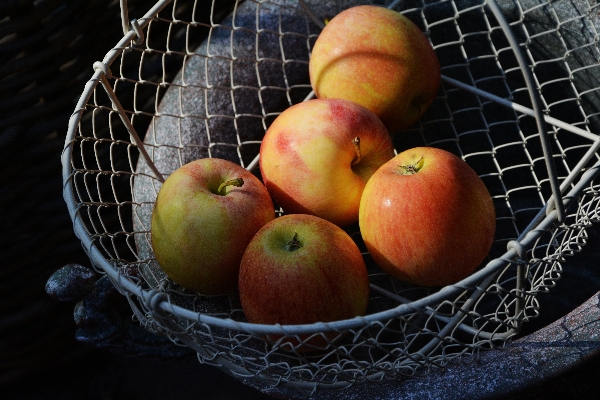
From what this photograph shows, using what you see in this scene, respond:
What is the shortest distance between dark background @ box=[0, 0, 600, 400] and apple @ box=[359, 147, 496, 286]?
156 mm

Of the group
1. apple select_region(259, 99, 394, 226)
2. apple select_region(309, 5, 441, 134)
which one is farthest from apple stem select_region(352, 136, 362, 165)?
apple select_region(309, 5, 441, 134)

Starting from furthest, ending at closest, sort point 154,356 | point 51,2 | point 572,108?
point 572,108 < point 51,2 < point 154,356

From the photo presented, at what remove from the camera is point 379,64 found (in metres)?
0.77

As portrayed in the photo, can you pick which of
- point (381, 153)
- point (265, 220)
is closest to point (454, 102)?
point (381, 153)

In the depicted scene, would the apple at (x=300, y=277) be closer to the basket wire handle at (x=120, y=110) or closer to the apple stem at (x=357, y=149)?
the apple stem at (x=357, y=149)

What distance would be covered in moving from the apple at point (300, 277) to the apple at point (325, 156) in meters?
0.07

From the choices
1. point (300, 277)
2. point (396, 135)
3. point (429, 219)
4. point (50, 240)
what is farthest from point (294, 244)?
point (50, 240)

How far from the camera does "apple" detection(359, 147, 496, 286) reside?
62 centimetres

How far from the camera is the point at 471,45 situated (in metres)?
0.96

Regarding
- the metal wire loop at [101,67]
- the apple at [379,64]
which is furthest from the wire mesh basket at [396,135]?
the apple at [379,64]

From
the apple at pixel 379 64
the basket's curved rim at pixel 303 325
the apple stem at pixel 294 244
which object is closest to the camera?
the basket's curved rim at pixel 303 325

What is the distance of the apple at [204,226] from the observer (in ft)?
2.16

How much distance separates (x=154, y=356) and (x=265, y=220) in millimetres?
195

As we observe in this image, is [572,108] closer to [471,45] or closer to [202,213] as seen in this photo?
[471,45]
